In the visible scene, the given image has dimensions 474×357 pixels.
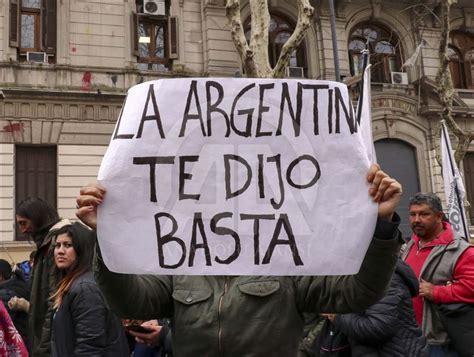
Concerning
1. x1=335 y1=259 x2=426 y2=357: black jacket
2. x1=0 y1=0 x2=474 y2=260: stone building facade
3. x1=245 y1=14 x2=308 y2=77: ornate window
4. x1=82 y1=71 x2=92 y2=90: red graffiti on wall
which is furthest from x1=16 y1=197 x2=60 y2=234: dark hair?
x1=245 y1=14 x2=308 y2=77: ornate window

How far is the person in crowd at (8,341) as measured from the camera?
3967mm

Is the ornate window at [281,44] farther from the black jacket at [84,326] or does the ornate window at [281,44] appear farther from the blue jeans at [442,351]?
the black jacket at [84,326]

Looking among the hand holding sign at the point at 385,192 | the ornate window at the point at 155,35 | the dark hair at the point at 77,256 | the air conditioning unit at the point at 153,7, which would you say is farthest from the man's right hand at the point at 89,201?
the air conditioning unit at the point at 153,7

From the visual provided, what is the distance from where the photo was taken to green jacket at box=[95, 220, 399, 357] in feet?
6.54

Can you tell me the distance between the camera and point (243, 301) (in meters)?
2.08

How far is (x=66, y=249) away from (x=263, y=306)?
1856 millimetres

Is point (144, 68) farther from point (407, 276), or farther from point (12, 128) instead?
point (407, 276)

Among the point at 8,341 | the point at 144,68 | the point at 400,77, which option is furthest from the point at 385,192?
the point at 400,77

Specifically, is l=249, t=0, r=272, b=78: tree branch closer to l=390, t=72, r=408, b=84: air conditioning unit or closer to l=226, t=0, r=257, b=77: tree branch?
l=226, t=0, r=257, b=77: tree branch

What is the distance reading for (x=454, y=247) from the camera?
4086 millimetres

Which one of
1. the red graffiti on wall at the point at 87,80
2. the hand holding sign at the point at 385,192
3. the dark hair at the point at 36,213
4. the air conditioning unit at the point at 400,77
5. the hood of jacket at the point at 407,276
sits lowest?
the hood of jacket at the point at 407,276

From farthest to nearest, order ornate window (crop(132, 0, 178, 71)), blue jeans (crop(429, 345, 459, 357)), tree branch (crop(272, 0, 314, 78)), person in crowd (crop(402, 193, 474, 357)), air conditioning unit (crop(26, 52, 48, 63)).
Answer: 1. ornate window (crop(132, 0, 178, 71))
2. air conditioning unit (crop(26, 52, 48, 63))
3. tree branch (crop(272, 0, 314, 78))
4. blue jeans (crop(429, 345, 459, 357))
5. person in crowd (crop(402, 193, 474, 357))

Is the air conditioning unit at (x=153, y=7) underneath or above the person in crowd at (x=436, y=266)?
above

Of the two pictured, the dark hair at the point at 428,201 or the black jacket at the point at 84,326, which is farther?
the dark hair at the point at 428,201
